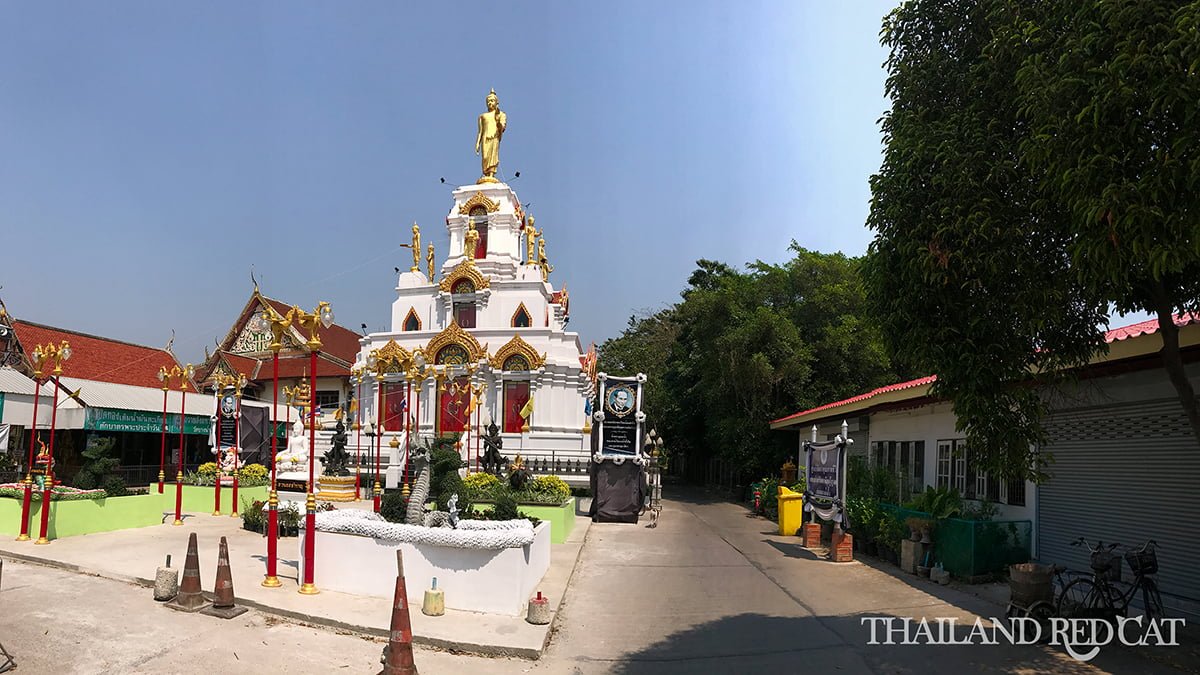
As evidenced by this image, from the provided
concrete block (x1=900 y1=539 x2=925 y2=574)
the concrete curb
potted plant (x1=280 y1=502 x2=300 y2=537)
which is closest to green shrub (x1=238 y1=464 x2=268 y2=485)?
potted plant (x1=280 y1=502 x2=300 y2=537)

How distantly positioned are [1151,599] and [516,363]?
23.6 m

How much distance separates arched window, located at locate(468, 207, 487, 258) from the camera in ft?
108

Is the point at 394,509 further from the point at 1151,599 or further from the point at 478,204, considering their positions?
the point at 478,204

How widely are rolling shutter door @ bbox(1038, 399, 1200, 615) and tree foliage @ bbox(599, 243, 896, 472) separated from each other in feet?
45.9

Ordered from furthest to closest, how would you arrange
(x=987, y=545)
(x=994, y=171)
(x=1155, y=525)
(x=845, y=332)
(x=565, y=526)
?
(x=845, y=332) → (x=565, y=526) → (x=987, y=545) → (x=1155, y=525) → (x=994, y=171)

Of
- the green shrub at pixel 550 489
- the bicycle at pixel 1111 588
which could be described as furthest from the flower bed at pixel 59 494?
the bicycle at pixel 1111 588

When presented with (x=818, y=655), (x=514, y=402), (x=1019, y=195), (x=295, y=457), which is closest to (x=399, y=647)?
(x=818, y=655)

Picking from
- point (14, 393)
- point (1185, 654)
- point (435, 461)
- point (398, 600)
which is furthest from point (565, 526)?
point (14, 393)

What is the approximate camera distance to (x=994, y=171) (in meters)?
5.59

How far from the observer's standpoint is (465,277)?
31109 millimetres

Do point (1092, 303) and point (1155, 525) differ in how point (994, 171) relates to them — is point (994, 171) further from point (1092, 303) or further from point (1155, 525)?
point (1155, 525)

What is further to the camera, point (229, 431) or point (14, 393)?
point (229, 431)

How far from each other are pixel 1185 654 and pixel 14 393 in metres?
25.8

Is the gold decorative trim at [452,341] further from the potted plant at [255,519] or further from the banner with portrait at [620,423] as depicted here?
the potted plant at [255,519]
